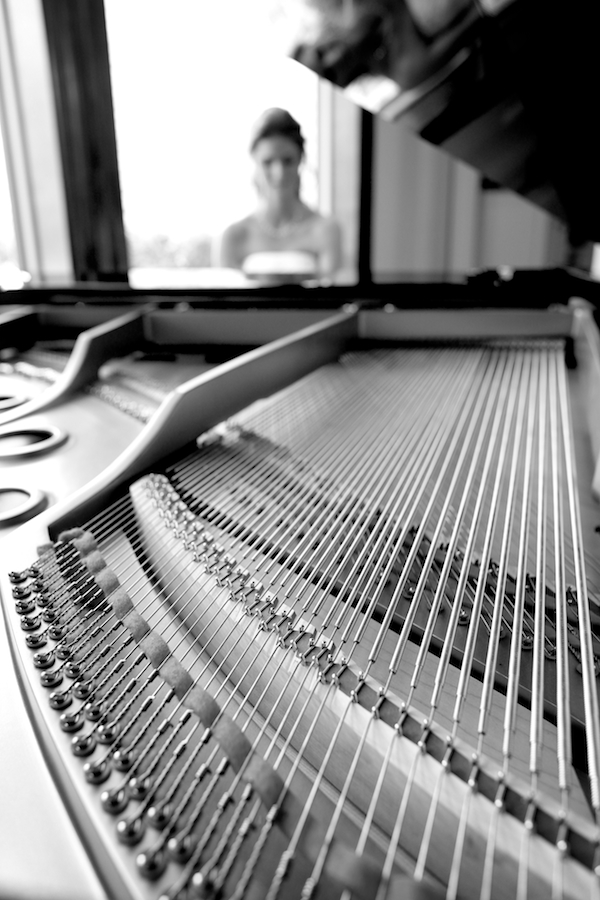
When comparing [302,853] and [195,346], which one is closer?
[302,853]

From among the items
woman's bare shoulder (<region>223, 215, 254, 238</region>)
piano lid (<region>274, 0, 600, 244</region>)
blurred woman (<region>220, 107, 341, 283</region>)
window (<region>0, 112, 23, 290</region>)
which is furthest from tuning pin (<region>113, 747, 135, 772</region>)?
woman's bare shoulder (<region>223, 215, 254, 238</region>)

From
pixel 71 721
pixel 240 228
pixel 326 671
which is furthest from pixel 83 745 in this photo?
pixel 240 228

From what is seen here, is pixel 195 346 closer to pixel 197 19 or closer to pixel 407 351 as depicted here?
pixel 407 351

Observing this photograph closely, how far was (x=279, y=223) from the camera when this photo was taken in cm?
449

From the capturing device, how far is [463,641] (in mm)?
821

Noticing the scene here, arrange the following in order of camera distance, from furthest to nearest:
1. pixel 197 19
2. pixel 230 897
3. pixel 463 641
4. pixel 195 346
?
pixel 197 19
pixel 195 346
pixel 463 641
pixel 230 897

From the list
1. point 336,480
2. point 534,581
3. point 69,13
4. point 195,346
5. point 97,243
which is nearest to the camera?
point 534,581

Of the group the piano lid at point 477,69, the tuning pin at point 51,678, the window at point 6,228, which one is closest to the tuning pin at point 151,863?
the tuning pin at point 51,678

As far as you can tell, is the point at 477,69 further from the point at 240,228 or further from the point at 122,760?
the point at 240,228

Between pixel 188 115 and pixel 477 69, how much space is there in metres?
4.30

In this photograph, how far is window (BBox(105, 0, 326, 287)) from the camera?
4.67 metres

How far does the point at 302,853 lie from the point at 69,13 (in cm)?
446

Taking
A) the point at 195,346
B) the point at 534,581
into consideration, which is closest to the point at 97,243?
the point at 195,346

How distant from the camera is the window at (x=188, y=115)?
184 inches
